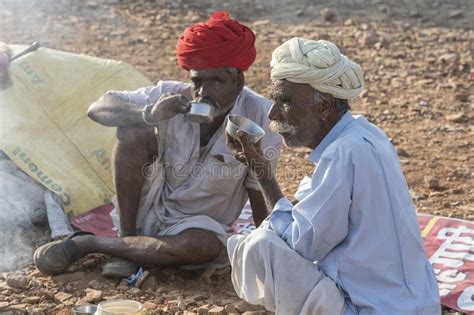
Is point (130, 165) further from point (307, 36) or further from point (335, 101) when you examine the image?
point (307, 36)

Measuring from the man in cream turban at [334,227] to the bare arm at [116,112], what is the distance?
45.8 inches

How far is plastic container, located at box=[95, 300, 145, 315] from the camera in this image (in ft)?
11.2

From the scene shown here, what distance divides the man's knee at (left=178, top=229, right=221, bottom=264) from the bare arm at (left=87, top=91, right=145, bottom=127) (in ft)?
1.83

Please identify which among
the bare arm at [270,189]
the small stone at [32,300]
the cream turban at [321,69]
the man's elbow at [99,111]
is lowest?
the small stone at [32,300]

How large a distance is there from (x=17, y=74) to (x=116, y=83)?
547 millimetres

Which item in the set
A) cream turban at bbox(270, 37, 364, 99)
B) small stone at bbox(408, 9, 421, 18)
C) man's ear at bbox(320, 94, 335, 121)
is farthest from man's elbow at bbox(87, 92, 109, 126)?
small stone at bbox(408, 9, 421, 18)

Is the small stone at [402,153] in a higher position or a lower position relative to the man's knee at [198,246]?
lower

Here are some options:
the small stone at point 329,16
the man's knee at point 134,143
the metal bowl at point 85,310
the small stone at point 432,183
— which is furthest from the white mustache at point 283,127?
the small stone at point 329,16

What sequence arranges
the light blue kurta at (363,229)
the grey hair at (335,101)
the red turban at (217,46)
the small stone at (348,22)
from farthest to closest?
the small stone at (348,22)
the red turban at (217,46)
the grey hair at (335,101)
the light blue kurta at (363,229)

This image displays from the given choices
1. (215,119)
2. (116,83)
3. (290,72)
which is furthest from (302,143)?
(116,83)

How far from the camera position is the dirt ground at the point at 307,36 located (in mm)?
4293

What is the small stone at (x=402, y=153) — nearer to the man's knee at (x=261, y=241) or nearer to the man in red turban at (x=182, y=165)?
the man in red turban at (x=182, y=165)

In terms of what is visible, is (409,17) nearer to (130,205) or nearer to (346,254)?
(130,205)

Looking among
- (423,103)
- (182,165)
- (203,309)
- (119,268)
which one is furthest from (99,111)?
(423,103)
